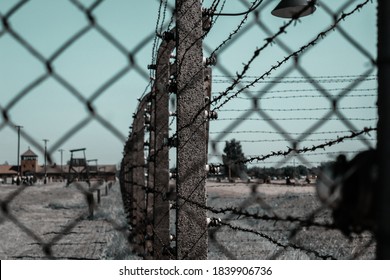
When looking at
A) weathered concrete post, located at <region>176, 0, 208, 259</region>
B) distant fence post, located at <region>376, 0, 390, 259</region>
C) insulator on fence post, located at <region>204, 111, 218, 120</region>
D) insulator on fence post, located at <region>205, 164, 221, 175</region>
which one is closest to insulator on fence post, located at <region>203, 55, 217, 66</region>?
weathered concrete post, located at <region>176, 0, 208, 259</region>

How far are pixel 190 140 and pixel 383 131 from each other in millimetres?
1899

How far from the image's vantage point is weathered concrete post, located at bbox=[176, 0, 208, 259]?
2.90 m

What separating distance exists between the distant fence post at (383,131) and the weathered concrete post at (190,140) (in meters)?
1.84

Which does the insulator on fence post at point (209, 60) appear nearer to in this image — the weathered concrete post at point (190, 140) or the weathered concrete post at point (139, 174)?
the weathered concrete post at point (190, 140)

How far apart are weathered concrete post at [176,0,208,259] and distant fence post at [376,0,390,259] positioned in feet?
6.04

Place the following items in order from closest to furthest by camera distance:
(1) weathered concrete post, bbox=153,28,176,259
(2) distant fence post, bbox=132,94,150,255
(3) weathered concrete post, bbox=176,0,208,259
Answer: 1. (3) weathered concrete post, bbox=176,0,208,259
2. (1) weathered concrete post, bbox=153,28,176,259
3. (2) distant fence post, bbox=132,94,150,255

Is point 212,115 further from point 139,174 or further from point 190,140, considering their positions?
point 139,174

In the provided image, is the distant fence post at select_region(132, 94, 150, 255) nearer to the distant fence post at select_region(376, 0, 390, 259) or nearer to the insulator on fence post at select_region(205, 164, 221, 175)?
the insulator on fence post at select_region(205, 164, 221, 175)

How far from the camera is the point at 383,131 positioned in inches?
41.0

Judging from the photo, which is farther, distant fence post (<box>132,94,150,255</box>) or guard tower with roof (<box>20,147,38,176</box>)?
distant fence post (<box>132,94,150,255</box>)

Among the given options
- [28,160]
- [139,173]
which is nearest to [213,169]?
[139,173]

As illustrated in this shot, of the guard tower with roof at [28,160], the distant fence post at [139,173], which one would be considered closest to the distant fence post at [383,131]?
the guard tower with roof at [28,160]
